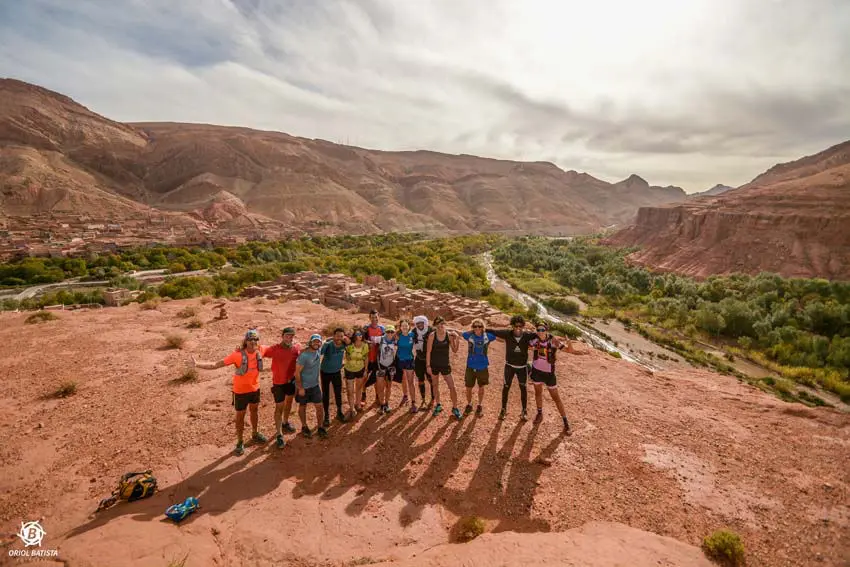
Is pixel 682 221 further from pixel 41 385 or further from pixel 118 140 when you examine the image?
pixel 118 140

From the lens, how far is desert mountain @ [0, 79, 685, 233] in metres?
80.5

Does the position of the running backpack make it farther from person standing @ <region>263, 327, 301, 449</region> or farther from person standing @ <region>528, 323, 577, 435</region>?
person standing @ <region>528, 323, 577, 435</region>

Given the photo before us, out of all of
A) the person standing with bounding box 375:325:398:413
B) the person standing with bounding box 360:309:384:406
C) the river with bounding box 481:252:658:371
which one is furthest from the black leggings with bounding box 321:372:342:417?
the river with bounding box 481:252:658:371

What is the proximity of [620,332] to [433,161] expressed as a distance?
182417mm

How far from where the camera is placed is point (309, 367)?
598cm

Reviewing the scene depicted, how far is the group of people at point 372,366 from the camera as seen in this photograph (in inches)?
232

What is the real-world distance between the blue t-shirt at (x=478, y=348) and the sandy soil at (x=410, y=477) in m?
1.03

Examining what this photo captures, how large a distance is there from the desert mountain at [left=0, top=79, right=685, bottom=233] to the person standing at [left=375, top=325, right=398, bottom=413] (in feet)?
277

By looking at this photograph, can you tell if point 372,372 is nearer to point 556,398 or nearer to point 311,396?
point 311,396

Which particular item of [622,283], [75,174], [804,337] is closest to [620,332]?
[804,337]

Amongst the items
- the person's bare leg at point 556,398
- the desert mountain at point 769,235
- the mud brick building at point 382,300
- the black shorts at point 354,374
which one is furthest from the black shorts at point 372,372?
the desert mountain at point 769,235

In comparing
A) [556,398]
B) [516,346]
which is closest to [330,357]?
[516,346]

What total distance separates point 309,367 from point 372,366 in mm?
1299

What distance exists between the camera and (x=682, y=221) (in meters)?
60.8
